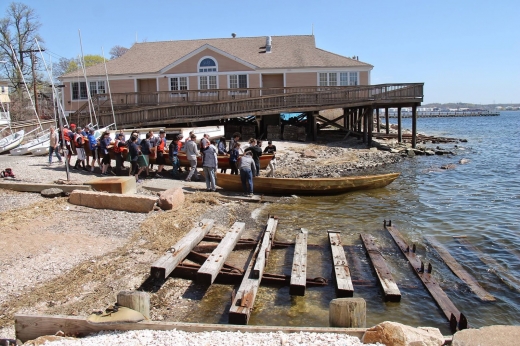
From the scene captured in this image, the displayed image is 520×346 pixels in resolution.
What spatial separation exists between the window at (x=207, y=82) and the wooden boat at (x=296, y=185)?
18.9m

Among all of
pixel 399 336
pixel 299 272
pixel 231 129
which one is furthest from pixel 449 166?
pixel 399 336

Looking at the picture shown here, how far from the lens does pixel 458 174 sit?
75.2 ft

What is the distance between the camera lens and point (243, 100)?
→ 28906mm

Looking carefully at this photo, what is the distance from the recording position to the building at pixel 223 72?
1307 inches

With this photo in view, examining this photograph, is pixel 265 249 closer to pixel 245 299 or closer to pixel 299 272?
pixel 299 272

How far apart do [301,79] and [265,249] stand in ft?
84.9

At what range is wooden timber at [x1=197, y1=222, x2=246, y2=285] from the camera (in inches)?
292

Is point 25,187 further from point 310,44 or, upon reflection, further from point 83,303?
point 310,44

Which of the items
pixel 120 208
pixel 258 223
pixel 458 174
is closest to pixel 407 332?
pixel 258 223

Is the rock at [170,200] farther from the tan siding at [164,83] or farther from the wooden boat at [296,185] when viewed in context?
the tan siding at [164,83]

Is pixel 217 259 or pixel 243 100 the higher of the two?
pixel 243 100

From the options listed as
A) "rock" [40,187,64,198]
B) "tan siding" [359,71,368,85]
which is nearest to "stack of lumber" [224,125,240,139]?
"tan siding" [359,71,368,85]

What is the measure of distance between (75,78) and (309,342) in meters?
33.4

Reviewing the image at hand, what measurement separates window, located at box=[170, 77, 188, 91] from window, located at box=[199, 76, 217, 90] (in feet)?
3.52
